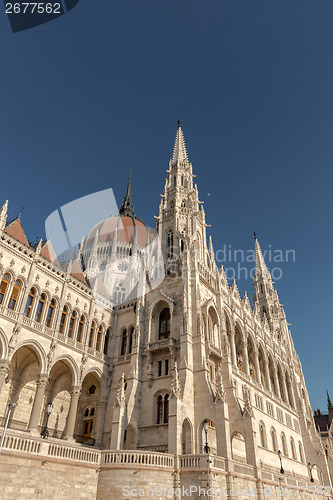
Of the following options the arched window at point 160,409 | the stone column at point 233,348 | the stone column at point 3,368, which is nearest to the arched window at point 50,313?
the stone column at point 3,368

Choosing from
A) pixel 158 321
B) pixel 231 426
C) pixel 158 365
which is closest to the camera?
pixel 231 426

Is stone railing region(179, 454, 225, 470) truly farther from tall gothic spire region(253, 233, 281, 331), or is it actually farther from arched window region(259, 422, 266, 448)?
tall gothic spire region(253, 233, 281, 331)

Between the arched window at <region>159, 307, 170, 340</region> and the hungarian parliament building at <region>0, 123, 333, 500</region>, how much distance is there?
12 centimetres

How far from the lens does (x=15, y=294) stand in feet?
87.9

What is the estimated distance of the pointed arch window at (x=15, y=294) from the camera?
26.3 metres

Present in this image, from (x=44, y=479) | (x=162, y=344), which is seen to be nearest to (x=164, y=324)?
(x=162, y=344)

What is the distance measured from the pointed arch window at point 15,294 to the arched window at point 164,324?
1329 centimetres

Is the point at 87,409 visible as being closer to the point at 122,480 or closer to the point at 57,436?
the point at 57,436

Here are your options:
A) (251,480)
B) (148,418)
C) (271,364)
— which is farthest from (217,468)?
(271,364)

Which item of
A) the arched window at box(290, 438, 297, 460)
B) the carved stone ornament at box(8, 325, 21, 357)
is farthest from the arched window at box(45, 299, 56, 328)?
the arched window at box(290, 438, 297, 460)

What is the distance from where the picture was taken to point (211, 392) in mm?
27062

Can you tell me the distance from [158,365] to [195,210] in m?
20.6

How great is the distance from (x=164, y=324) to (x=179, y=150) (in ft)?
99.6

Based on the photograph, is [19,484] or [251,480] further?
[251,480]
